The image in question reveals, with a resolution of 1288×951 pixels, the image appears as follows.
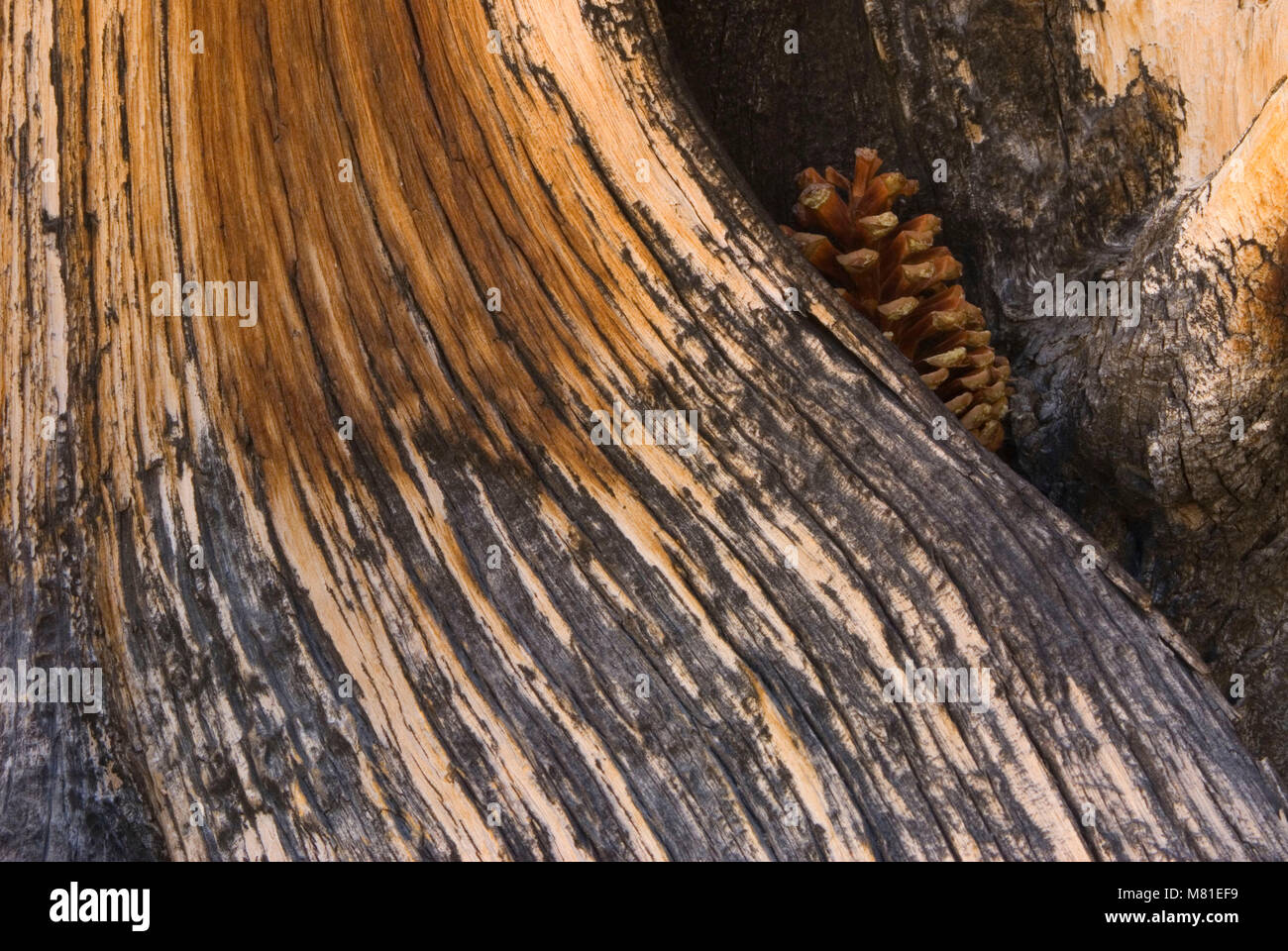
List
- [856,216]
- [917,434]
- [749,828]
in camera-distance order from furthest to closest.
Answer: [856,216], [917,434], [749,828]

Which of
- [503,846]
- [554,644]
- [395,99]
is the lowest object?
[503,846]

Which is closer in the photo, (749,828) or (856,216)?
(749,828)

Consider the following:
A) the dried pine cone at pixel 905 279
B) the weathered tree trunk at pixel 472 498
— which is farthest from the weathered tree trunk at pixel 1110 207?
the weathered tree trunk at pixel 472 498

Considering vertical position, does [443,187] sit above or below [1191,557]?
above

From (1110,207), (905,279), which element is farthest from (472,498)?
(1110,207)

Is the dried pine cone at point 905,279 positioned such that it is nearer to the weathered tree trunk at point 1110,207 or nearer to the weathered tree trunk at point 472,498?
the weathered tree trunk at point 1110,207

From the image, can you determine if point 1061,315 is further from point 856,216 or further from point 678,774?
point 678,774

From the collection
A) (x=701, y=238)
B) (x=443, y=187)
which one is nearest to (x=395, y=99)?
(x=443, y=187)

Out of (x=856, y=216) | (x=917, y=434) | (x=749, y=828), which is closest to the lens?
(x=749, y=828)
